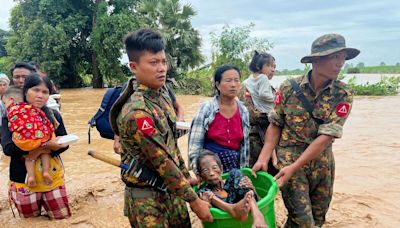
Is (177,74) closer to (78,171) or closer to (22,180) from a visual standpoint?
(78,171)

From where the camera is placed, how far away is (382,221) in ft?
11.6

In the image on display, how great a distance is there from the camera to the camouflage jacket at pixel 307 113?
2.46 m

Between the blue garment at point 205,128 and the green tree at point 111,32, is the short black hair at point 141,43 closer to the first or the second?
the blue garment at point 205,128

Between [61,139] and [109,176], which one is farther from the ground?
[61,139]

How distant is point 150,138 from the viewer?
1.68 m

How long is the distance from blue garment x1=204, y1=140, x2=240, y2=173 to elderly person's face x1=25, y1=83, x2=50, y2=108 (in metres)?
1.63

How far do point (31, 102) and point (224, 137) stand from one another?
1832mm

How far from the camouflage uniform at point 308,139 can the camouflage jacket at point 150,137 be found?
1115 millimetres

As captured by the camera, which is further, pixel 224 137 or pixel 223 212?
pixel 224 137

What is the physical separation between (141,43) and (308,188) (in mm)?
1723

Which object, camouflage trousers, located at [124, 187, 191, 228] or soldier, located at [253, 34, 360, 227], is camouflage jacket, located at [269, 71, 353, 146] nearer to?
soldier, located at [253, 34, 360, 227]

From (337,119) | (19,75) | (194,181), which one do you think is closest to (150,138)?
(194,181)

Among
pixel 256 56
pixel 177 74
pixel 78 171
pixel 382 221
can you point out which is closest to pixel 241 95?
pixel 256 56

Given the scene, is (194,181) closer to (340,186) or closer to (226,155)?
(226,155)
